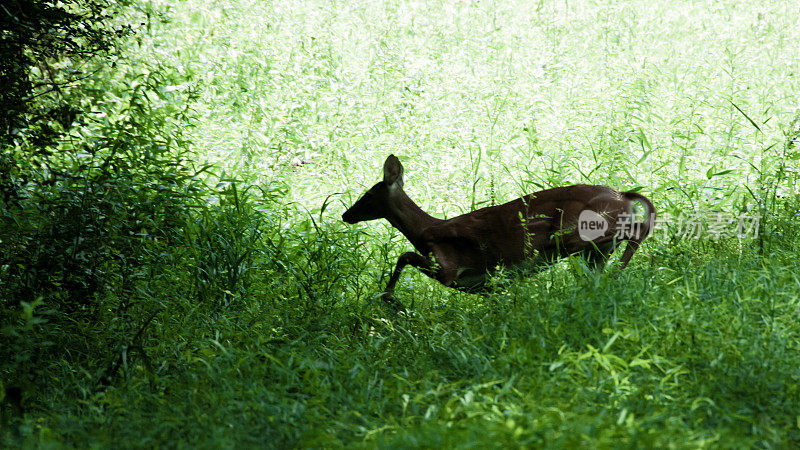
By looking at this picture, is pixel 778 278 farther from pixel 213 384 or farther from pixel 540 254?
pixel 213 384

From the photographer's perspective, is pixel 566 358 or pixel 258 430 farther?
pixel 566 358

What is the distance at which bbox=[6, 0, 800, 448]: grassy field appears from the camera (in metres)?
3.41

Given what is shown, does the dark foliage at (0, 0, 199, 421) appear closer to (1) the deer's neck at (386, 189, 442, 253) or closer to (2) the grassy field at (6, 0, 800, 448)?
(2) the grassy field at (6, 0, 800, 448)

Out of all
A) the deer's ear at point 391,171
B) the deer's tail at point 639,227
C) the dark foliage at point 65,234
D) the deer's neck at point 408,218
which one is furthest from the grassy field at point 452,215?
the deer's ear at point 391,171

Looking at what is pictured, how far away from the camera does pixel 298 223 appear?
6.88 metres

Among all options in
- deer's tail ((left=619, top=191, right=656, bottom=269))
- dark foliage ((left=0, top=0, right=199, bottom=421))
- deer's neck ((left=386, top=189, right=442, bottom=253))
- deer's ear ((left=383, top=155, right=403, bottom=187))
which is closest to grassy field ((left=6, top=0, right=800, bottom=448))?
deer's tail ((left=619, top=191, right=656, bottom=269))

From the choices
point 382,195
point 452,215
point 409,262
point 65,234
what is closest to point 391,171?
point 382,195

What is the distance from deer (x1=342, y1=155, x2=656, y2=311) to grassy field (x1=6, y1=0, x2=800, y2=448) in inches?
7.4

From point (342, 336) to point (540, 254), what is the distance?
4.48 ft

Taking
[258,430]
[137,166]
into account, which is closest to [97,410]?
[258,430]

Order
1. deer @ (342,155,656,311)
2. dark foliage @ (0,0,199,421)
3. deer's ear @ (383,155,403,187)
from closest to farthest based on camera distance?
dark foliage @ (0,0,199,421) < deer @ (342,155,656,311) < deer's ear @ (383,155,403,187)

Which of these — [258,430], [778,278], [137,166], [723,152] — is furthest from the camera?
[723,152]

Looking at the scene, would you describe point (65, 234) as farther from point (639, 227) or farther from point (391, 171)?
point (639, 227)

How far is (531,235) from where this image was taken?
5.18 meters
